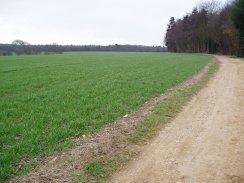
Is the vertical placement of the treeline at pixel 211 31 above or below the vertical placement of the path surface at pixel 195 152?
above

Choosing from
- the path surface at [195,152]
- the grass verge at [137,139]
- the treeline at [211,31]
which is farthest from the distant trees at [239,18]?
the path surface at [195,152]

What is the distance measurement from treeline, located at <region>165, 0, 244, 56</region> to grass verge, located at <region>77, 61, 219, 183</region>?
153 ft

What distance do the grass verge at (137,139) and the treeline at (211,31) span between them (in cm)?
4677

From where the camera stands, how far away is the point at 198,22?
91.1 metres

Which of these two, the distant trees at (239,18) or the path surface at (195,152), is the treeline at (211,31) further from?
the path surface at (195,152)

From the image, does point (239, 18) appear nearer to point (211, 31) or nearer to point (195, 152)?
point (211, 31)

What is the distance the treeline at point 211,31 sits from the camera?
56091mm

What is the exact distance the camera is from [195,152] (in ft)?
23.7

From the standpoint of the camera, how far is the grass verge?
6120 mm

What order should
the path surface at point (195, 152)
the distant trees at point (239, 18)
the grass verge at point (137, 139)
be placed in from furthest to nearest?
1. the distant trees at point (239, 18)
2. the grass verge at point (137, 139)
3. the path surface at point (195, 152)

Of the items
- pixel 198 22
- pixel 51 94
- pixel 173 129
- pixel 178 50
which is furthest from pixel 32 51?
pixel 173 129

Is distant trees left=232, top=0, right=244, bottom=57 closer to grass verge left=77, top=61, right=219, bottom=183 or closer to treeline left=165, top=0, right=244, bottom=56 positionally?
treeline left=165, top=0, right=244, bottom=56

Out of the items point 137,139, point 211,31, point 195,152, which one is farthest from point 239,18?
point 195,152

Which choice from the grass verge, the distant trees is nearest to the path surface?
the grass verge
